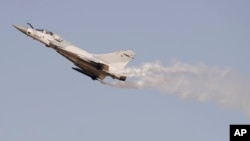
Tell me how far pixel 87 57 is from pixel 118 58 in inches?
144

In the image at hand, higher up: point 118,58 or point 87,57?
point 118,58

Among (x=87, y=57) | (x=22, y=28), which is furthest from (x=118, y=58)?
(x=22, y=28)

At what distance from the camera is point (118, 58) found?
67812 millimetres

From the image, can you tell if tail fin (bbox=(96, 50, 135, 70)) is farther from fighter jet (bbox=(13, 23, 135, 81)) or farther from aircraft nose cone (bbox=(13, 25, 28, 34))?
aircraft nose cone (bbox=(13, 25, 28, 34))

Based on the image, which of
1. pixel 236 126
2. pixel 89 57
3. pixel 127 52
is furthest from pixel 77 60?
pixel 236 126

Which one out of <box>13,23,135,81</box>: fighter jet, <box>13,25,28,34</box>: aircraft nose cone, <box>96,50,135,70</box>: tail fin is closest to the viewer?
<box>13,23,135,81</box>: fighter jet

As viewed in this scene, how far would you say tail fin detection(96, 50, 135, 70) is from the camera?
6688 cm

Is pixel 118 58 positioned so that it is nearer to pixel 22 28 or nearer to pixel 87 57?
pixel 87 57

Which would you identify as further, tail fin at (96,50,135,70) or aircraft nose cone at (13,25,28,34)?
aircraft nose cone at (13,25,28,34)

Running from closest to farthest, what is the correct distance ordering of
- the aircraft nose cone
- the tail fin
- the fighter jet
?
the fighter jet → the tail fin → the aircraft nose cone

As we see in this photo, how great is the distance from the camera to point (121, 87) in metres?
65.8

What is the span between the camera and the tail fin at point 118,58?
66875mm

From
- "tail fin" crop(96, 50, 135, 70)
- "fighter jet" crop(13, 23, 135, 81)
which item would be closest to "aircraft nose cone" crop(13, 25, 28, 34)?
"fighter jet" crop(13, 23, 135, 81)

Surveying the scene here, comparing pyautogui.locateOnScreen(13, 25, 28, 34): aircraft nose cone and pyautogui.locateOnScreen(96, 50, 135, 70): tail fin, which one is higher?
pyautogui.locateOnScreen(13, 25, 28, 34): aircraft nose cone
